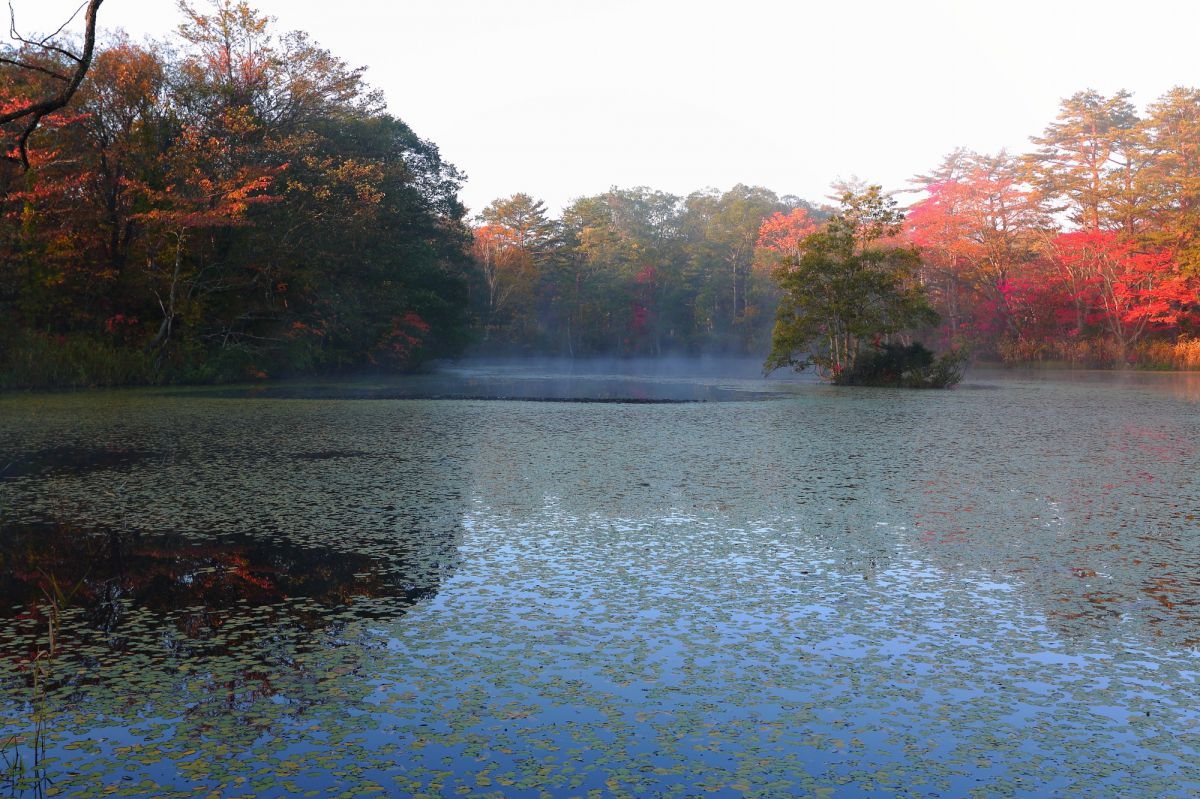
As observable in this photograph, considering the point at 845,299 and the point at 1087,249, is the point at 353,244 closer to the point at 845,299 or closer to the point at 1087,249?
the point at 845,299

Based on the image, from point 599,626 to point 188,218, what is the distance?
21173 millimetres

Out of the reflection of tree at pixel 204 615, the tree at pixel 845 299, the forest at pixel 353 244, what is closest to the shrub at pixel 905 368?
the tree at pixel 845 299

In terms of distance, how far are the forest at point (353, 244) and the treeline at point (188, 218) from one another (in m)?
0.06

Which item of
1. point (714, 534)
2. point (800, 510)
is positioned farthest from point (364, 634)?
point (800, 510)

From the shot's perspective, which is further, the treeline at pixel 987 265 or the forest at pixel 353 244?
the treeline at pixel 987 265

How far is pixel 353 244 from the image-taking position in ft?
90.3

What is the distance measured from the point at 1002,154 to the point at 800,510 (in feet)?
204

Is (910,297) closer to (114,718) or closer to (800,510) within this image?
(800,510)

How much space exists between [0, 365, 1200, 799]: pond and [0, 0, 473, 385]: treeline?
1490 cm

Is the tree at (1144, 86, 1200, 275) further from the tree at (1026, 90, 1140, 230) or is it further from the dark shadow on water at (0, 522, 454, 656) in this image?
the dark shadow on water at (0, 522, 454, 656)

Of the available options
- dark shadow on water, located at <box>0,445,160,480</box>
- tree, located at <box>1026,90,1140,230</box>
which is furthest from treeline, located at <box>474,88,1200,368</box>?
dark shadow on water, located at <box>0,445,160,480</box>

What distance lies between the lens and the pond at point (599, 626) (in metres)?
2.68

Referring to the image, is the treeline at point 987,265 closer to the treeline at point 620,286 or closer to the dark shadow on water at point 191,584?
the treeline at point 620,286

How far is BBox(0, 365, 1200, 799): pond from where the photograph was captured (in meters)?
2.68
